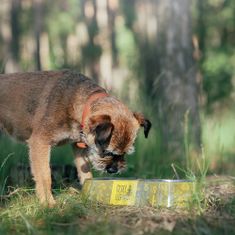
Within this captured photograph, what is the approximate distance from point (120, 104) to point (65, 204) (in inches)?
46.9

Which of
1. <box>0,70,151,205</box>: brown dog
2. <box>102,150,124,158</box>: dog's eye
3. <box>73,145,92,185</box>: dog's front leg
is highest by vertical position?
<box>0,70,151,205</box>: brown dog

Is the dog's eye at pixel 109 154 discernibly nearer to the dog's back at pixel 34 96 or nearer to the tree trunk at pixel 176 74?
the dog's back at pixel 34 96

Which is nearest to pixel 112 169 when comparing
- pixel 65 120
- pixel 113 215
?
pixel 65 120

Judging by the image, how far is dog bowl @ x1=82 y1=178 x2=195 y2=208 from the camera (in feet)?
16.9

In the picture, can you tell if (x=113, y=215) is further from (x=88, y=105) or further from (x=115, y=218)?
(x=88, y=105)

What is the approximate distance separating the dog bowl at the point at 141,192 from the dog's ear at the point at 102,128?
0.42 m

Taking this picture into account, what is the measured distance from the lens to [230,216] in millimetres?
4918

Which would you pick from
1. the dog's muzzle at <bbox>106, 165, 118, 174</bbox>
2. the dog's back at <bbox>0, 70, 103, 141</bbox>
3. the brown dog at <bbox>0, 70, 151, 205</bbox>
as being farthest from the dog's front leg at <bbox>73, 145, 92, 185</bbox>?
the dog's muzzle at <bbox>106, 165, 118, 174</bbox>

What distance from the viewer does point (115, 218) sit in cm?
470

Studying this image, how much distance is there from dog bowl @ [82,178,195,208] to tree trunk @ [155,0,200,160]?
356cm

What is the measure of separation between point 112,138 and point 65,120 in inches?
29.6

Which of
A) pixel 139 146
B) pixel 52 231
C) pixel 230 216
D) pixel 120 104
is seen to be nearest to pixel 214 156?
pixel 139 146

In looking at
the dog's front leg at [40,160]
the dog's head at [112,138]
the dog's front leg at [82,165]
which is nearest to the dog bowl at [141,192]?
the dog's head at [112,138]

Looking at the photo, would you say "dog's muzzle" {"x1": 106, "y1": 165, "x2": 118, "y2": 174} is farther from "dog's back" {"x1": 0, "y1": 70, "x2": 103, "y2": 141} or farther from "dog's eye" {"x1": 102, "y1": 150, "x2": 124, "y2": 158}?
"dog's back" {"x1": 0, "y1": 70, "x2": 103, "y2": 141}
